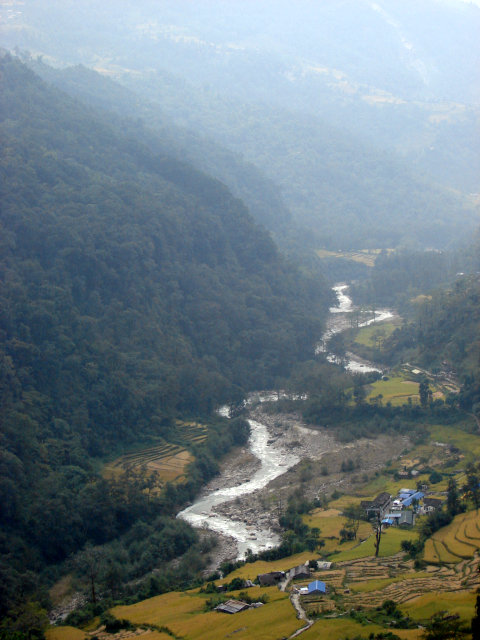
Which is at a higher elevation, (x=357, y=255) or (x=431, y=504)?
(x=357, y=255)

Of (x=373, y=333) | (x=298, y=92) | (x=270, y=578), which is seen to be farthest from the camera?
(x=298, y=92)

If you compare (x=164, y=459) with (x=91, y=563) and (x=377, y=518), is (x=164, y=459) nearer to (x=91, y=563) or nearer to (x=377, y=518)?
(x=91, y=563)

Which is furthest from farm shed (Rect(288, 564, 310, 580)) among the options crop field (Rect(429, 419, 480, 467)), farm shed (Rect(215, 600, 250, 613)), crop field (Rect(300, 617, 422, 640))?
crop field (Rect(429, 419, 480, 467))

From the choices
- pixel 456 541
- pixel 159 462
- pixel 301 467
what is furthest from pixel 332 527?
pixel 159 462

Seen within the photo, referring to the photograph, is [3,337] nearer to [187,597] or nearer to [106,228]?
[106,228]

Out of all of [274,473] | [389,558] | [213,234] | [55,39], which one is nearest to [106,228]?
[213,234]

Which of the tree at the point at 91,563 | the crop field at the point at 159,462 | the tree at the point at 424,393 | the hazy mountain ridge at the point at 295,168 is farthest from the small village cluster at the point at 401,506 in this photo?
the hazy mountain ridge at the point at 295,168
